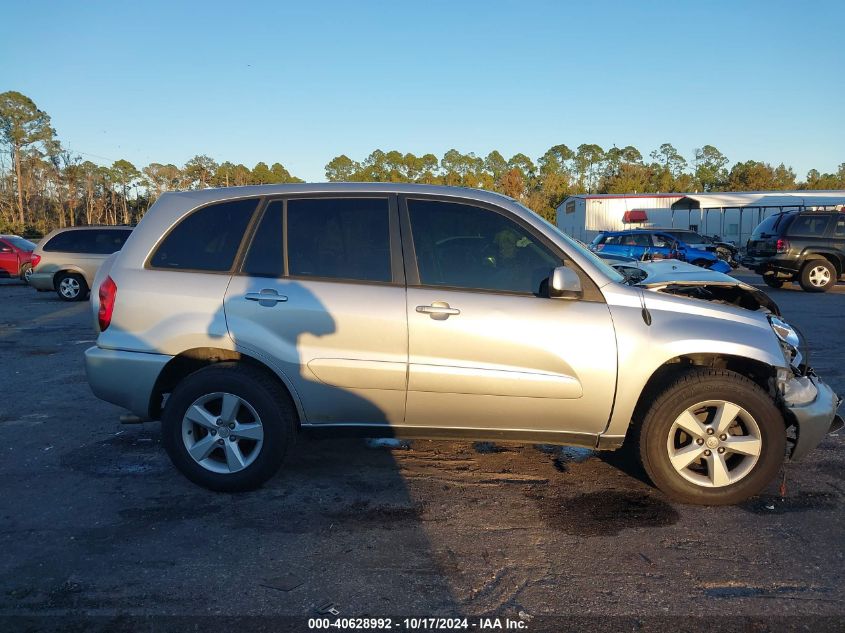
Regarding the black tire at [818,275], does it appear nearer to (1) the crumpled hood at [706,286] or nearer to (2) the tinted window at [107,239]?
(1) the crumpled hood at [706,286]


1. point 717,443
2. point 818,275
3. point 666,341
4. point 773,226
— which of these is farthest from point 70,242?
point 818,275

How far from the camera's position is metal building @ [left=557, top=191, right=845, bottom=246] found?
4106 cm

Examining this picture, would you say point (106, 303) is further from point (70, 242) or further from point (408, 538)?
point (70, 242)

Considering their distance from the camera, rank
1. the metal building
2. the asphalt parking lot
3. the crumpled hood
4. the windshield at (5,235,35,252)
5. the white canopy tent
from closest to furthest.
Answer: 1. the asphalt parking lot
2. the crumpled hood
3. the windshield at (5,235,35,252)
4. the white canopy tent
5. the metal building

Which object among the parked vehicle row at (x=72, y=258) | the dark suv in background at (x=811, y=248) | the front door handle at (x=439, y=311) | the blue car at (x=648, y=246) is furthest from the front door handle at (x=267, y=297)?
the blue car at (x=648, y=246)

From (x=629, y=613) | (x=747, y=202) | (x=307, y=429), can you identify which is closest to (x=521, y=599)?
(x=629, y=613)

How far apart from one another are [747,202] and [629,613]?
46379mm

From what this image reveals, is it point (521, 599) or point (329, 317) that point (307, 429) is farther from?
point (521, 599)

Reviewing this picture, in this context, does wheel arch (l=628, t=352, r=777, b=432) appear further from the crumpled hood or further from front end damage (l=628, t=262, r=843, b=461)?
the crumpled hood

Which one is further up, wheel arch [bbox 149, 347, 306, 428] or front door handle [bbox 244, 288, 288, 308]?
front door handle [bbox 244, 288, 288, 308]

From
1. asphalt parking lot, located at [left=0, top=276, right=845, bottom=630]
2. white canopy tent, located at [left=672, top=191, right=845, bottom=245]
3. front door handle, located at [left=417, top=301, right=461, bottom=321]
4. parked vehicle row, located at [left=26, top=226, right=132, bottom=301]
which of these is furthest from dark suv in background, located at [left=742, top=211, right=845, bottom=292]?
white canopy tent, located at [left=672, top=191, right=845, bottom=245]

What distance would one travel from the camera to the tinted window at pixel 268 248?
13.2 ft

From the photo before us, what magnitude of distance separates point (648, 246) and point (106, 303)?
18415 millimetres

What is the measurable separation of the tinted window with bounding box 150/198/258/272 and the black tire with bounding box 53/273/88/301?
520 inches
